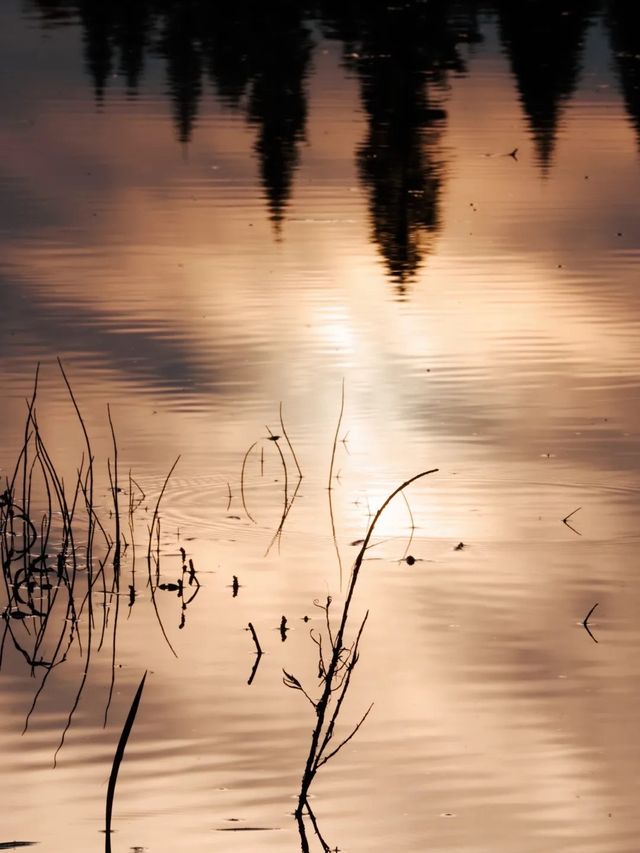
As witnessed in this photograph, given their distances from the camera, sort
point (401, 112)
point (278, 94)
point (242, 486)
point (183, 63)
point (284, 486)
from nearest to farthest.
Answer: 1. point (242, 486)
2. point (284, 486)
3. point (401, 112)
4. point (278, 94)
5. point (183, 63)

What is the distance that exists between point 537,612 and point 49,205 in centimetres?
1765

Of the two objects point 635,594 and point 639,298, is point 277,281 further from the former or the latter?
point 635,594

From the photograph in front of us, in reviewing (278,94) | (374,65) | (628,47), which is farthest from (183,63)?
(628,47)

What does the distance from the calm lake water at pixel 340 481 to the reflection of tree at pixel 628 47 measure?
1102cm

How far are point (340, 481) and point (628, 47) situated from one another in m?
56.0

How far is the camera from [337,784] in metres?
7.38

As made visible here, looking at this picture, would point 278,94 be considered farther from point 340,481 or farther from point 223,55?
point 340,481

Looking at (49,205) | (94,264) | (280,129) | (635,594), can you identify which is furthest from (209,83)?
(635,594)

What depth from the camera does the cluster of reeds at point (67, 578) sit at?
9.29m

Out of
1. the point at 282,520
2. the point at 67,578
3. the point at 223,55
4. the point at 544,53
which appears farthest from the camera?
the point at 223,55

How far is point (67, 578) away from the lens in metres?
10.1

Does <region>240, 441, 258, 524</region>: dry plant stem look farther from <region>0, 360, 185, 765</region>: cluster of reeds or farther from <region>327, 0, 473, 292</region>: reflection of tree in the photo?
<region>327, 0, 473, 292</region>: reflection of tree

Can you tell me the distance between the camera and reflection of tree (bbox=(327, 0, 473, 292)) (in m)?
23.9

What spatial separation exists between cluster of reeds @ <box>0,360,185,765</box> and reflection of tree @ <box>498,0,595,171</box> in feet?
70.9
